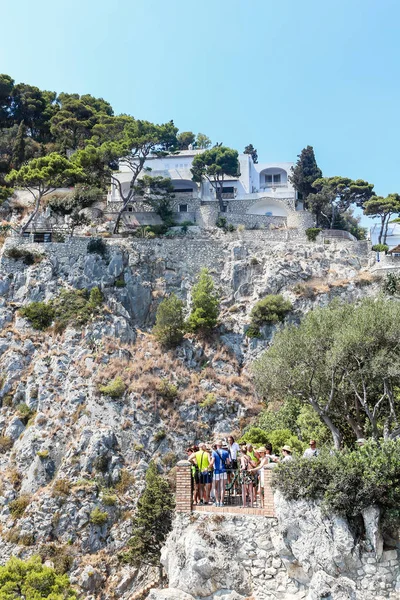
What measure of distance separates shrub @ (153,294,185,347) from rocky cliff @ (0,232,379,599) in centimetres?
75

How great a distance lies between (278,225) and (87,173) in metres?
15.9

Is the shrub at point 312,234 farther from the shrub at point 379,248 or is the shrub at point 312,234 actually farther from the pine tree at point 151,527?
the pine tree at point 151,527

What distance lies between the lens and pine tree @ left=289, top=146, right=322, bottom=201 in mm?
53000

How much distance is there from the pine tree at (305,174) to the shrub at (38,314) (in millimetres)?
26878

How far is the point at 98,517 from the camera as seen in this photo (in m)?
26.3

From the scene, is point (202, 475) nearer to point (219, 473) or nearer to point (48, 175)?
point (219, 473)

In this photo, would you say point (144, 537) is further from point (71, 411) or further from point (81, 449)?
point (71, 411)

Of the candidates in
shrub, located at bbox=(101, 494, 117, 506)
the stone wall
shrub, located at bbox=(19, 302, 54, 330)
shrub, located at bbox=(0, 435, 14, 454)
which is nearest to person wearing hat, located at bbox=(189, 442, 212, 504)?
the stone wall

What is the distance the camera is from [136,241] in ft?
132

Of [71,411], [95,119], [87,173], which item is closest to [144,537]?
[71,411]

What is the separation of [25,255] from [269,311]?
54.2 feet

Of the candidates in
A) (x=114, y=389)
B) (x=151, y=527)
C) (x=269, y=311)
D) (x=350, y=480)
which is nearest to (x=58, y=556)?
(x=151, y=527)

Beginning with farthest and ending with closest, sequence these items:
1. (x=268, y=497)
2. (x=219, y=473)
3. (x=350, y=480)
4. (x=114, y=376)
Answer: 1. (x=114, y=376)
2. (x=219, y=473)
3. (x=268, y=497)
4. (x=350, y=480)

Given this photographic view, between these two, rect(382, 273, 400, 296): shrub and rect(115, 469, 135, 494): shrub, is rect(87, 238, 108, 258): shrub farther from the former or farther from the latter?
rect(382, 273, 400, 296): shrub
